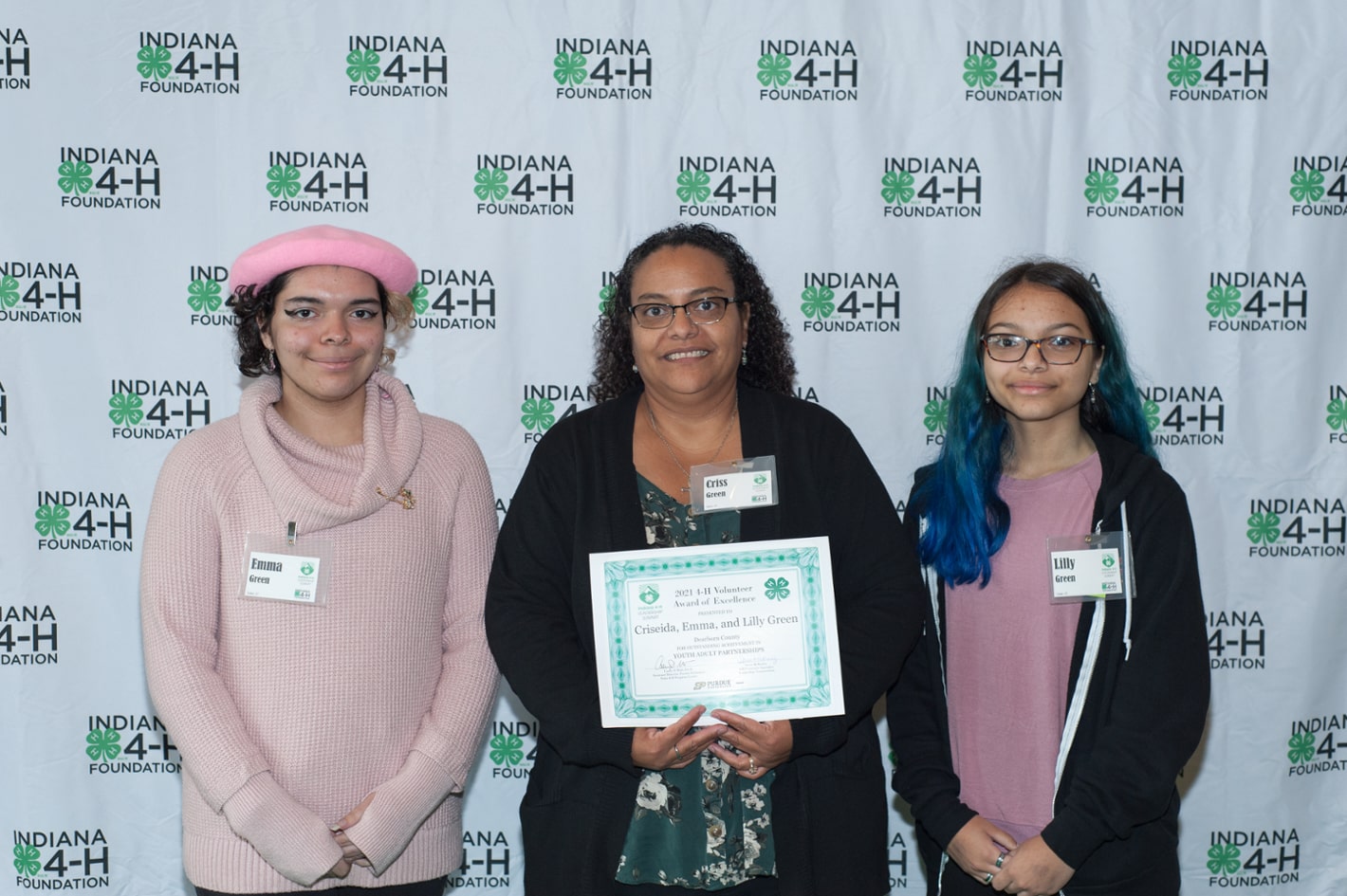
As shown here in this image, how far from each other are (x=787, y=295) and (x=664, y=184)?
19.5 inches

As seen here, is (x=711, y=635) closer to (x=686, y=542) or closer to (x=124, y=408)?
(x=686, y=542)

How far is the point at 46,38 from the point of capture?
122 inches

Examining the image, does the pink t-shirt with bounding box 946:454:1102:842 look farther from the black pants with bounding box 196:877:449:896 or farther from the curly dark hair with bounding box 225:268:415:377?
the curly dark hair with bounding box 225:268:415:377

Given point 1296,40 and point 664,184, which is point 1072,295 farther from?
point 1296,40

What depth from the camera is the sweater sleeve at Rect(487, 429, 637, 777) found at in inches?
77.3

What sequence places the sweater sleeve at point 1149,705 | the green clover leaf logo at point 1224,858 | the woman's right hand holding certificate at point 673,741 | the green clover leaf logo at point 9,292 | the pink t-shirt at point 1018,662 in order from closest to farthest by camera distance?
1. the woman's right hand holding certificate at point 673,741
2. the sweater sleeve at point 1149,705
3. the pink t-shirt at point 1018,662
4. the green clover leaf logo at point 9,292
5. the green clover leaf logo at point 1224,858

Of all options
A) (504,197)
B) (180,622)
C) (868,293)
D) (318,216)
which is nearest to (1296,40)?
(868,293)

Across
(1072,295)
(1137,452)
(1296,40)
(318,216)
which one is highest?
(1296,40)

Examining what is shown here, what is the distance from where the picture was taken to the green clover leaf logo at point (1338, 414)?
3.27 meters

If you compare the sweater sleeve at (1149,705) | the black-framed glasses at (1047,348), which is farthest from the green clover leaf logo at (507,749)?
the black-framed glasses at (1047,348)

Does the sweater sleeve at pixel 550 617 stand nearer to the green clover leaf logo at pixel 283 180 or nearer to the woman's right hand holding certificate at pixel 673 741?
the woman's right hand holding certificate at pixel 673 741

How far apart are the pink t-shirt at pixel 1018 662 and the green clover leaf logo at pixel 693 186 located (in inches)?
55.4

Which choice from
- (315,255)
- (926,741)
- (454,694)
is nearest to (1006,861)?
(926,741)

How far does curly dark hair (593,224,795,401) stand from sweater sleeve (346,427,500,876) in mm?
368
